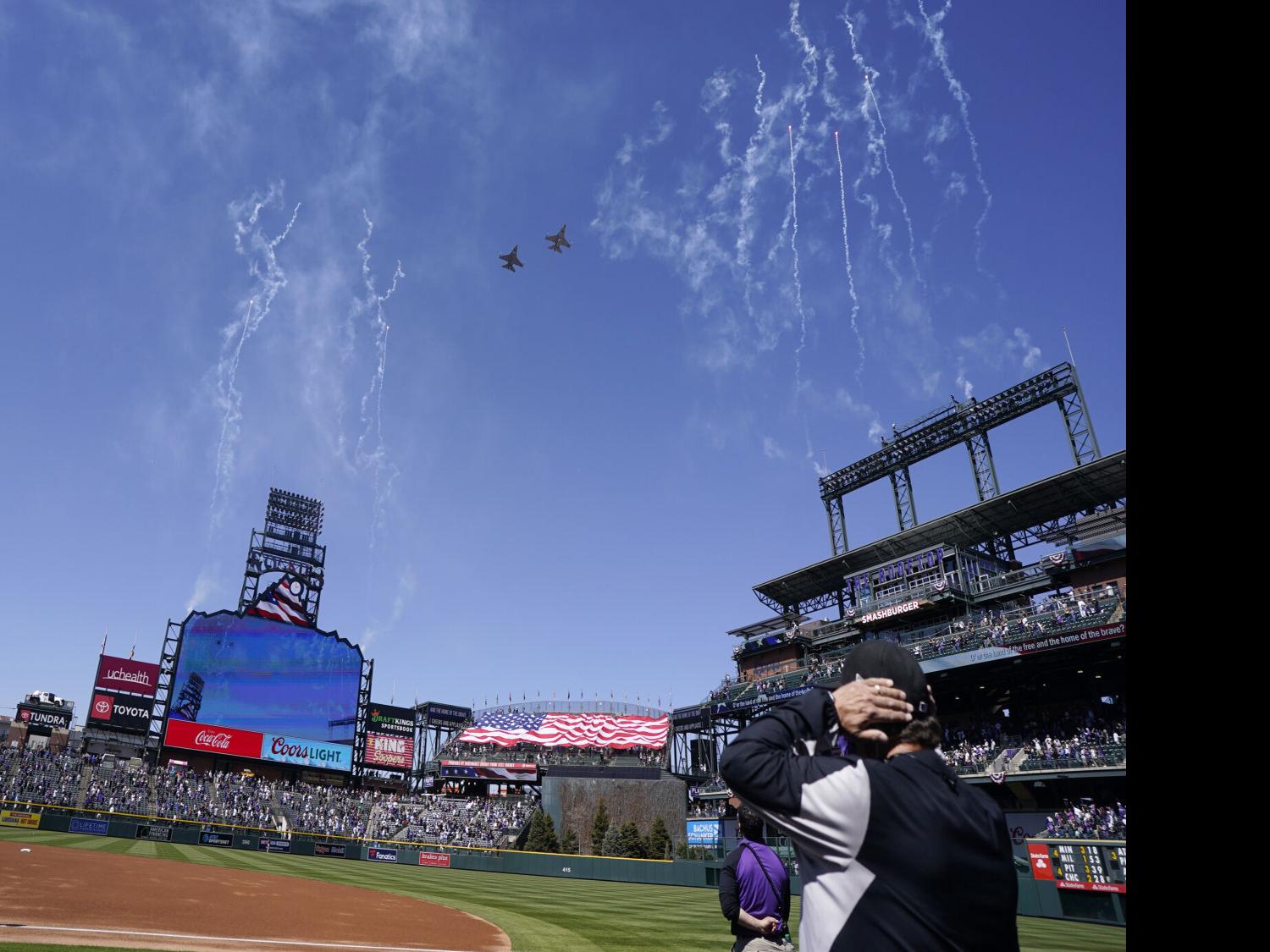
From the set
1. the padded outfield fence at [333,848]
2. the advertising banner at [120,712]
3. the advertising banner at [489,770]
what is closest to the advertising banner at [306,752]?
the advertising banner at [489,770]

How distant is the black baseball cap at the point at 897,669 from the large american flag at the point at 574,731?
65558mm

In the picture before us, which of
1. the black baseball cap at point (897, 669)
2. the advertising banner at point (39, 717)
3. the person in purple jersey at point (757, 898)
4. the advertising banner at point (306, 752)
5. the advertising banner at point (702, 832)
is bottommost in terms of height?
the advertising banner at point (702, 832)

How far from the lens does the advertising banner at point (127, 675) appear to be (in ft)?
202

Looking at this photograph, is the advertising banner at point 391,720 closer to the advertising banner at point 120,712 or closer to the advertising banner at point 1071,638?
the advertising banner at point 120,712

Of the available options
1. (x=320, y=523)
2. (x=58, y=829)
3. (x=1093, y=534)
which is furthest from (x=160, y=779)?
(x=1093, y=534)

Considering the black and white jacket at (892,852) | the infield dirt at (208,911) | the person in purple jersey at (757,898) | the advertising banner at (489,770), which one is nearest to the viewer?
the black and white jacket at (892,852)

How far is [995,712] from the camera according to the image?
4516 centimetres

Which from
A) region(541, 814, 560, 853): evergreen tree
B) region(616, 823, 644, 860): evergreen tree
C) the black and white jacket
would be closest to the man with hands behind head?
the black and white jacket

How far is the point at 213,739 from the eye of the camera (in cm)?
5881

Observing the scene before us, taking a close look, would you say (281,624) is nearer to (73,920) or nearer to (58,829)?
(58,829)

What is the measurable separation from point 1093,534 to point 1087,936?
28.3 meters

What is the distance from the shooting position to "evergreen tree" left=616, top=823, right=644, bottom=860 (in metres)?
52.7

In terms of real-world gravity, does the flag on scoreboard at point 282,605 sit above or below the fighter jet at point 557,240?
below
